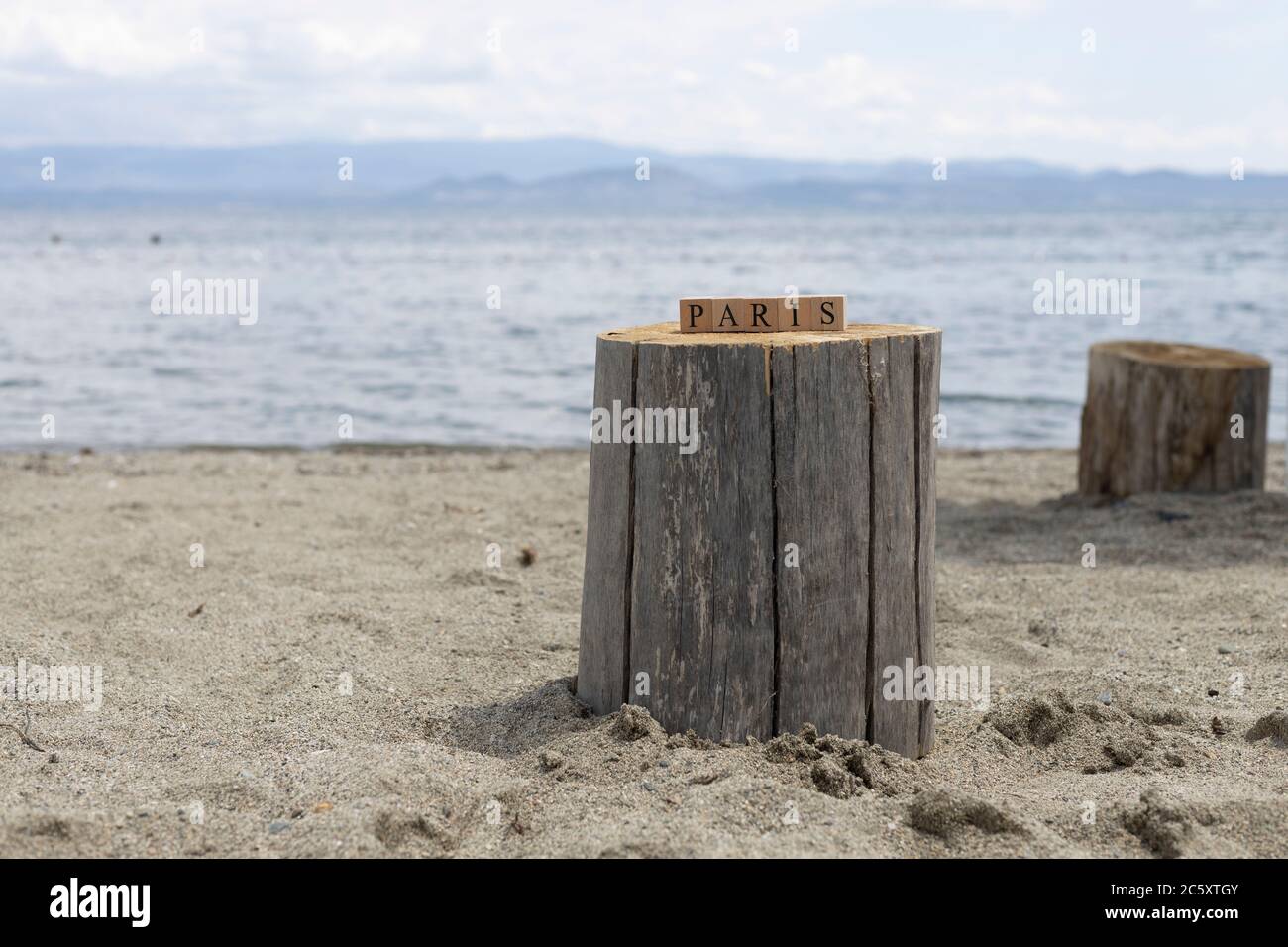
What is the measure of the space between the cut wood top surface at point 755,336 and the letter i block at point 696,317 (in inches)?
1.4

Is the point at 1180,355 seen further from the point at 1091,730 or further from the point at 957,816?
the point at 957,816

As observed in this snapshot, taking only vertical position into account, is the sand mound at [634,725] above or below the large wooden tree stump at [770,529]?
below

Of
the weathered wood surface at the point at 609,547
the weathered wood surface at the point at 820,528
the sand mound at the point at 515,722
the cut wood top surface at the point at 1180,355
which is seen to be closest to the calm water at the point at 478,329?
the cut wood top surface at the point at 1180,355

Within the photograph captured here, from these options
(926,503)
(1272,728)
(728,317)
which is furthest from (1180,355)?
(728,317)

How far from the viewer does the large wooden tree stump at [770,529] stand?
9.70ft

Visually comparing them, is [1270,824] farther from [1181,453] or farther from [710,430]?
[1181,453]

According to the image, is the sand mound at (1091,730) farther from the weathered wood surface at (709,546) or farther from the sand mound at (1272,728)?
the weathered wood surface at (709,546)

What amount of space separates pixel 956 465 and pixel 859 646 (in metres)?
6.25

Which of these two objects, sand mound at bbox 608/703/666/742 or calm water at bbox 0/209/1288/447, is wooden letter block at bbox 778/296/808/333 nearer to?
sand mound at bbox 608/703/666/742

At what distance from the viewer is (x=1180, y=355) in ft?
22.8

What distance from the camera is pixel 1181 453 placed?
669 cm

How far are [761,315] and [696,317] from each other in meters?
0.18
